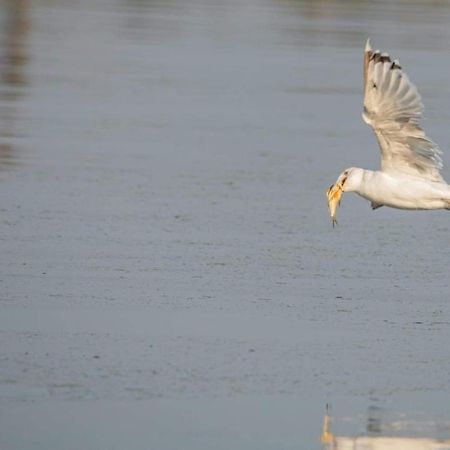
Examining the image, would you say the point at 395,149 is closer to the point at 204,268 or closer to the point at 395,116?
the point at 395,116

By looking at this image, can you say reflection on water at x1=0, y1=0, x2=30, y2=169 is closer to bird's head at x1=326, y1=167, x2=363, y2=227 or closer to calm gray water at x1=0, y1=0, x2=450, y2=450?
calm gray water at x1=0, y1=0, x2=450, y2=450

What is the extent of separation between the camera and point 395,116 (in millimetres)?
9383

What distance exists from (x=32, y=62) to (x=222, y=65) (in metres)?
2.37

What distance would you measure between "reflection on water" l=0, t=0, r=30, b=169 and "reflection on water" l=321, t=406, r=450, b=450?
244 inches

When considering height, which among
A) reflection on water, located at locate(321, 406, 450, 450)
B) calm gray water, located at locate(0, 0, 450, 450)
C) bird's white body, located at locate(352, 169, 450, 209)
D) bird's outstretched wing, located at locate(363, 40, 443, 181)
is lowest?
calm gray water, located at locate(0, 0, 450, 450)

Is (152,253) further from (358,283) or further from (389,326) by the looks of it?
(389,326)

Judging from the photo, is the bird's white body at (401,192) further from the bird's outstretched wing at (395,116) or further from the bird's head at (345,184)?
the bird's outstretched wing at (395,116)

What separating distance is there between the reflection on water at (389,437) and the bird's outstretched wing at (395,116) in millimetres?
2660

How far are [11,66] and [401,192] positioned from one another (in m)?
10.6

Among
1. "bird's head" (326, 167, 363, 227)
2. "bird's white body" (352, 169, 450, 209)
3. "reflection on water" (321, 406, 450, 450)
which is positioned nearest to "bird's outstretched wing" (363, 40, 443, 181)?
"bird's white body" (352, 169, 450, 209)

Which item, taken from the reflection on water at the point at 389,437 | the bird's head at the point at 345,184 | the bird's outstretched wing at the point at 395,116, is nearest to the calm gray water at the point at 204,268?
the reflection on water at the point at 389,437

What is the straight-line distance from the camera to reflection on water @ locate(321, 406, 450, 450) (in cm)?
681

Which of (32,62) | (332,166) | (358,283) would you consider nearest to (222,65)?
(32,62)

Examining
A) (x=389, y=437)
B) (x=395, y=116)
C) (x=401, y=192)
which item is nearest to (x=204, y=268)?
(x=401, y=192)
